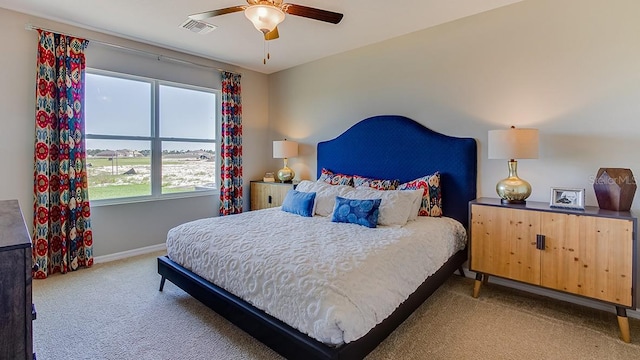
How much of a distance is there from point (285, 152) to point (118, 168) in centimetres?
227

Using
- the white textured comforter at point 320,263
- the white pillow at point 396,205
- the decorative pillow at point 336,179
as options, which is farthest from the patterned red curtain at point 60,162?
the white pillow at point 396,205

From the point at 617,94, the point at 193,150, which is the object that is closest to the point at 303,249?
the point at 617,94

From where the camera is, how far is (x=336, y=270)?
5.92 ft

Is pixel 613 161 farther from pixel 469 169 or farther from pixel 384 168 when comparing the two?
pixel 384 168

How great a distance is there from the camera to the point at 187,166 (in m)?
4.64

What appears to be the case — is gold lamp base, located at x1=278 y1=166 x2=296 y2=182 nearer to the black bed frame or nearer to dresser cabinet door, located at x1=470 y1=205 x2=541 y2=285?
the black bed frame

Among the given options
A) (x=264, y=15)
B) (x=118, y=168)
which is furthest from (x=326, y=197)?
(x=118, y=168)

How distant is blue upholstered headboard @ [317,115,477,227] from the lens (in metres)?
3.27

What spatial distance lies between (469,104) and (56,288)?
4.63 metres

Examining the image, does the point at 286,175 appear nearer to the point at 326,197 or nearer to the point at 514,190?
the point at 326,197

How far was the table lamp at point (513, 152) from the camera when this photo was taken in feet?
8.60

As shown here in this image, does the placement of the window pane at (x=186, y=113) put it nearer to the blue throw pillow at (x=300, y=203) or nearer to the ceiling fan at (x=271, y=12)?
the blue throw pillow at (x=300, y=203)

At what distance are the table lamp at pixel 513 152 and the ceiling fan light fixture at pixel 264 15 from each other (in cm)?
211

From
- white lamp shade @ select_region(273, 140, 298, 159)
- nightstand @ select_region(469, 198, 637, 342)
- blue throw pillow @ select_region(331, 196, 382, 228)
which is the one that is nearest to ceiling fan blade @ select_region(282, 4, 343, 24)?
blue throw pillow @ select_region(331, 196, 382, 228)
